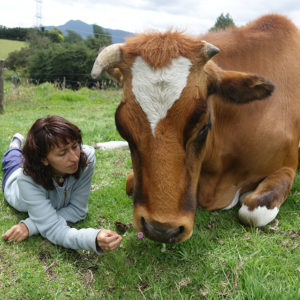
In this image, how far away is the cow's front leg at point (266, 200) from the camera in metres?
3.19

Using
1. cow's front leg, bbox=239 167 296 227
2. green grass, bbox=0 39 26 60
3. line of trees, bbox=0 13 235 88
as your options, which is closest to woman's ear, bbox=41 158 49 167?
cow's front leg, bbox=239 167 296 227

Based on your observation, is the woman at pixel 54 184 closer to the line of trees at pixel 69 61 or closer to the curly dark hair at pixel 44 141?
the curly dark hair at pixel 44 141

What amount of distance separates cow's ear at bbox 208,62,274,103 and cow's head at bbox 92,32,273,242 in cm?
17

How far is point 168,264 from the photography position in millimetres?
2740

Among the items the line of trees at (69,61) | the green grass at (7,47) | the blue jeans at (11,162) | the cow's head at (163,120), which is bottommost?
the green grass at (7,47)

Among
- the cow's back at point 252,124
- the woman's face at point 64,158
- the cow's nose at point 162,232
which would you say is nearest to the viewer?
the cow's nose at point 162,232

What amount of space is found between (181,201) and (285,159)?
5.72 feet

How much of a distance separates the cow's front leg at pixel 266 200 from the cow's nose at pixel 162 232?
3.55ft

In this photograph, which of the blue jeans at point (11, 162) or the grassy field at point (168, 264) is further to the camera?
the blue jeans at point (11, 162)

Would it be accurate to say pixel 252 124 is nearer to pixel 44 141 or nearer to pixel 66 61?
pixel 44 141

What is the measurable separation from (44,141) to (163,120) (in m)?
1.13

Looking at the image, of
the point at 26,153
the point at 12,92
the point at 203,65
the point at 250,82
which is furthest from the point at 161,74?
the point at 12,92

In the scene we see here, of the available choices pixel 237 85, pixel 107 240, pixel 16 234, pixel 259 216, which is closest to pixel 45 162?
pixel 16 234

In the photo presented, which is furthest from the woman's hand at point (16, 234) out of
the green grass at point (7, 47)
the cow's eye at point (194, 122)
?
the green grass at point (7, 47)
